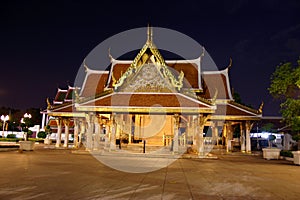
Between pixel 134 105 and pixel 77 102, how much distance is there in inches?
166

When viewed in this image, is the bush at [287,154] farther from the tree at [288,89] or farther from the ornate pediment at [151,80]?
the ornate pediment at [151,80]

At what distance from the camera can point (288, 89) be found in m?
17.8

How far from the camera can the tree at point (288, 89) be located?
16.0m

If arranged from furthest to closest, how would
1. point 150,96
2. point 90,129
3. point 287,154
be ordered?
point 90,129
point 287,154
point 150,96

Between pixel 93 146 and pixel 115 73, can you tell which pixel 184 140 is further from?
pixel 115 73

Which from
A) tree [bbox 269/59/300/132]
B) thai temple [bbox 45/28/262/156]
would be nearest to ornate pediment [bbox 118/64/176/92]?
thai temple [bbox 45/28/262/156]

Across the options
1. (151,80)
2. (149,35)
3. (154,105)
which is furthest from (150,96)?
(149,35)

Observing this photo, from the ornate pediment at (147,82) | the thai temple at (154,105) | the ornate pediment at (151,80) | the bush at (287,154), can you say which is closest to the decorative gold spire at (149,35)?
the thai temple at (154,105)

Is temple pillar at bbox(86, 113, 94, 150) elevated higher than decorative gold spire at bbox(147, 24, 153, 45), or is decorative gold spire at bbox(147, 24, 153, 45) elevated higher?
decorative gold spire at bbox(147, 24, 153, 45)

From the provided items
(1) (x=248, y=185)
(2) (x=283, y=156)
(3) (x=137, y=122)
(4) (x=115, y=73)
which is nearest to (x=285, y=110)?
(2) (x=283, y=156)

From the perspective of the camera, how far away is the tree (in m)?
16.0

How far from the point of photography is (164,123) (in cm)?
2666

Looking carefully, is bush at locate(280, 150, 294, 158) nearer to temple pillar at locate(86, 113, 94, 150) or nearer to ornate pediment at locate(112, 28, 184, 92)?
ornate pediment at locate(112, 28, 184, 92)

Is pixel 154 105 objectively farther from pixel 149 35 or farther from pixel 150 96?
pixel 149 35
